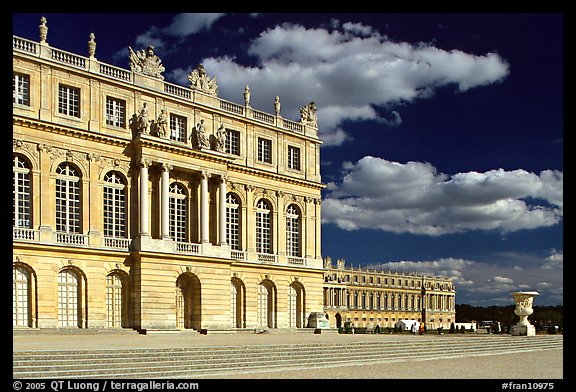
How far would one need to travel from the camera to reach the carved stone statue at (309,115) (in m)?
51.1

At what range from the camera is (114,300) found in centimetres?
3678

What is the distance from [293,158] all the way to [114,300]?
57.9ft

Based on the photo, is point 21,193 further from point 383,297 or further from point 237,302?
point 383,297

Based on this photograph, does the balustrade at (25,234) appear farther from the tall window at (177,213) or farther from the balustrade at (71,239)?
the tall window at (177,213)

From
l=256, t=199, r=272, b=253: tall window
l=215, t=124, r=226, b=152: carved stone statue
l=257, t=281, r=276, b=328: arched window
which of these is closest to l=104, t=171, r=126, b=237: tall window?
l=215, t=124, r=226, b=152: carved stone statue

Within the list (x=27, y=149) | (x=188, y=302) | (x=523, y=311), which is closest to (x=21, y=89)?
(x=27, y=149)

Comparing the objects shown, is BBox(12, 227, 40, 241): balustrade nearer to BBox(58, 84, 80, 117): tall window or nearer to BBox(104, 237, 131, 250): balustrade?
BBox(104, 237, 131, 250): balustrade

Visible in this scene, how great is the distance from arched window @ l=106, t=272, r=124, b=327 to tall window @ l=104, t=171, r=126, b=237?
230 cm

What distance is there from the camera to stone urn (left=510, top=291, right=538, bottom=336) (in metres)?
41.5

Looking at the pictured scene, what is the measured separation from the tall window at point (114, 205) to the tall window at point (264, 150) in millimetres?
11579

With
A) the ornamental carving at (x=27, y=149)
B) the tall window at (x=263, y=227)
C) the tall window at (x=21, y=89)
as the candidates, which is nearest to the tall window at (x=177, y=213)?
the tall window at (x=263, y=227)
